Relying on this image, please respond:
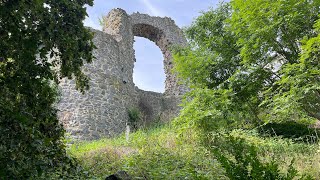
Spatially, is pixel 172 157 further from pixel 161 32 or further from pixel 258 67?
pixel 161 32

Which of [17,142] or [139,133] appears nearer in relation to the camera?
[17,142]

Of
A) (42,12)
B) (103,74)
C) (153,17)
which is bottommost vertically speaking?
(42,12)

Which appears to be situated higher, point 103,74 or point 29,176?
point 103,74

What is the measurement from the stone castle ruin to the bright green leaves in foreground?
13.9ft

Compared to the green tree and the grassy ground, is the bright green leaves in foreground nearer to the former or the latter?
the grassy ground

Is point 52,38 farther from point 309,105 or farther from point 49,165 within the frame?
point 309,105

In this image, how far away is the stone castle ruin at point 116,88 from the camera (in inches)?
530

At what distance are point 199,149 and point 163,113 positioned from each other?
328 inches

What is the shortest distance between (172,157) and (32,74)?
439cm

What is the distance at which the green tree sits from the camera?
3450 mm

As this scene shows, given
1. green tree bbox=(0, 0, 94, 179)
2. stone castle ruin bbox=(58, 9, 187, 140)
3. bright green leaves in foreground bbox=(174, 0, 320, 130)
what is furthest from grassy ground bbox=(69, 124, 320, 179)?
stone castle ruin bbox=(58, 9, 187, 140)

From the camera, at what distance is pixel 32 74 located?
12.7ft

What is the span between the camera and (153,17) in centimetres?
2012

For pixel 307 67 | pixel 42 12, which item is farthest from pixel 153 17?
pixel 42 12
